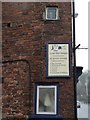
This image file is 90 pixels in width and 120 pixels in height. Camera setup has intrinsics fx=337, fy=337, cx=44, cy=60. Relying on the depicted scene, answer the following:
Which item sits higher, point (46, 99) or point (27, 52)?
point (27, 52)

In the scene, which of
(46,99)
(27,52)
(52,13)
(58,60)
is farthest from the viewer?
(52,13)

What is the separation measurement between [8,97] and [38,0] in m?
3.00

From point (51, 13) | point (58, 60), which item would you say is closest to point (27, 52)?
point (58, 60)

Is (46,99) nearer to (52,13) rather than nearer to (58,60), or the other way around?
(58,60)

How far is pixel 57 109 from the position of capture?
30.4 ft

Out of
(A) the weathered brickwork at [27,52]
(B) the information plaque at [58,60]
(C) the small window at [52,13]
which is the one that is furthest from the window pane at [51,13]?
(B) the information plaque at [58,60]

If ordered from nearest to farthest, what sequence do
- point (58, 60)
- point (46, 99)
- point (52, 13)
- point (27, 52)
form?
point (46, 99) < point (58, 60) < point (27, 52) < point (52, 13)

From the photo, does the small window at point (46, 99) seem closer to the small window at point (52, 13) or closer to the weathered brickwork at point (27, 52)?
the weathered brickwork at point (27, 52)

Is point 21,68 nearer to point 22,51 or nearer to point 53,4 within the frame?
point 22,51

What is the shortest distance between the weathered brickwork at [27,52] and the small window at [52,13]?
0.12 m

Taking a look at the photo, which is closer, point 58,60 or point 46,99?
point 46,99

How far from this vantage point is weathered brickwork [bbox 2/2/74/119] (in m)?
9.33

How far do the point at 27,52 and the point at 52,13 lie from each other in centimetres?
138

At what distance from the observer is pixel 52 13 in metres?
9.91
